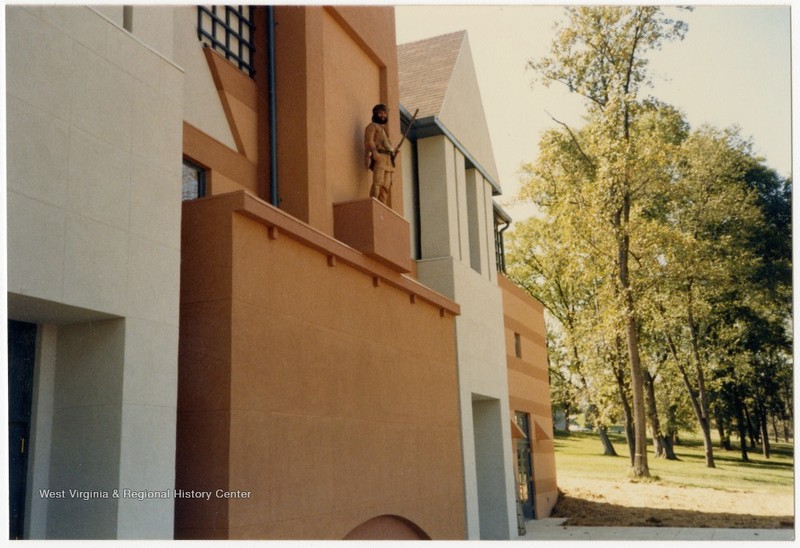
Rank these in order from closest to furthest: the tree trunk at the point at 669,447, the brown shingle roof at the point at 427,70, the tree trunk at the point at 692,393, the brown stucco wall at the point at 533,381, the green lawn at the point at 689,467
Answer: the brown shingle roof at the point at 427,70 < the brown stucco wall at the point at 533,381 < the green lawn at the point at 689,467 < the tree trunk at the point at 692,393 < the tree trunk at the point at 669,447

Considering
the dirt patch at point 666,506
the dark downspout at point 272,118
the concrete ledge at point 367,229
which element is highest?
the dark downspout at point 272,118

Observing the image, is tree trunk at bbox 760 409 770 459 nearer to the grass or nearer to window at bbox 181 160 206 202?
the grass

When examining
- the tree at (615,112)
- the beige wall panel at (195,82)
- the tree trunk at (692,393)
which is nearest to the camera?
the beige wall panel at (195,82)

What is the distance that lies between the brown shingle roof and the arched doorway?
958 centimetres

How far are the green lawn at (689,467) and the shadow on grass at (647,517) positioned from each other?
1266 millimetres

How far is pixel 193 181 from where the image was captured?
11078mm

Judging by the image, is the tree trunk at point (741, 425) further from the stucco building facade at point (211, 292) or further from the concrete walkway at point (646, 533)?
the stucco building facade at point (211, 292)

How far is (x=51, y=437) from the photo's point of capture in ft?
27.0

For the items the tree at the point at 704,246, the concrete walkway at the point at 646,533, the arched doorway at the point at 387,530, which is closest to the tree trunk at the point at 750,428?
the tree at the point at 704,246

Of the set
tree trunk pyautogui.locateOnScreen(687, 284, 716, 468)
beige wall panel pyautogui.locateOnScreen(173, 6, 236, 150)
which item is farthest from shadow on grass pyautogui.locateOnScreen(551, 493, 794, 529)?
beige wall panel pyautogui.locateOnScreen(173, 6, 236, 150)

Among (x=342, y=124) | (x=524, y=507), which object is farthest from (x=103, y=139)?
(x=524, y=507)

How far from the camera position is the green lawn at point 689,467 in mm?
24703

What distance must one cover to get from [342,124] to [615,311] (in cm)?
1736

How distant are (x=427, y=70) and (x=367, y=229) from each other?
9.33 m
